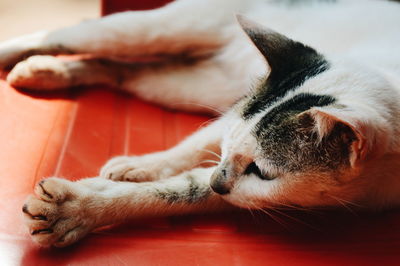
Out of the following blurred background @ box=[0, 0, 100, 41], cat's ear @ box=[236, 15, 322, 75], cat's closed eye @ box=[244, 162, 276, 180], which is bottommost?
blurred background @ box=[0, 0, 100, 41]

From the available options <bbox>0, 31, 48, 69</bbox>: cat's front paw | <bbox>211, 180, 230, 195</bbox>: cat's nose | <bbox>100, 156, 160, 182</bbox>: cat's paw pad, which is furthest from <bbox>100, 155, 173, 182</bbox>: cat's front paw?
<bbox>0, 31, 48, 69</bbox>: cat's front paw

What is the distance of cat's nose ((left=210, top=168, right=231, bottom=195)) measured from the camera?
3.87ft

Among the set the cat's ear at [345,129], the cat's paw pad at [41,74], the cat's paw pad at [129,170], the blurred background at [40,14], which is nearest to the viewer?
the cat's ear at [345,129]

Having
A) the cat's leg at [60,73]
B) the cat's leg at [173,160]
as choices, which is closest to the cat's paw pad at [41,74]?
the cat's leg at [60,73]

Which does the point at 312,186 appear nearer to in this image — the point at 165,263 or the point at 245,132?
the point at 245,132

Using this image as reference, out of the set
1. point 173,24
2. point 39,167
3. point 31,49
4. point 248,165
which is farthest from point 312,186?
point 31,49

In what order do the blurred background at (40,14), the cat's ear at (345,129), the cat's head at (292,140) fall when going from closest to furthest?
the cat's ear at (345,129) < the cat's head at (292,140) < the blurred background at (40,14)

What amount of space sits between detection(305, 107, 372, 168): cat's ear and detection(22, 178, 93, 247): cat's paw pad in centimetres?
60

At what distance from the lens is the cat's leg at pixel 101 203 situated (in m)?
1.11

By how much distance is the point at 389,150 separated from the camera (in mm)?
1134

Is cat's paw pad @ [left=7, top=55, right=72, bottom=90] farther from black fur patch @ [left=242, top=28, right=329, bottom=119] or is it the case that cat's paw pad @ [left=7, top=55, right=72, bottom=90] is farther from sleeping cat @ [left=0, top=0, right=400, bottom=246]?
black fur patch @ [left=242, top=28, right=329, bottom=119]

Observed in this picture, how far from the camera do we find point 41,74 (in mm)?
1695

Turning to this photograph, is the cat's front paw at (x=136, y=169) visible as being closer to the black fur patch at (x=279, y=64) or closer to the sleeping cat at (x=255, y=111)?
the sleeping cat at (x=255, y=111)

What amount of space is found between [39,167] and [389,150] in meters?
0.98
